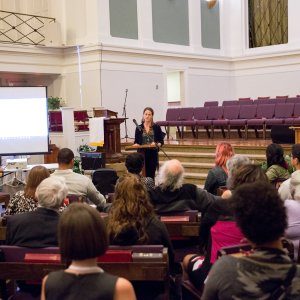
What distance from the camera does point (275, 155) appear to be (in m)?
4.54

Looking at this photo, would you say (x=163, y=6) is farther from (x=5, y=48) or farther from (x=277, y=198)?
(x=277, y=198)

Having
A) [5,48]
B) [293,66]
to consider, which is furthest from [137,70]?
[293,66]

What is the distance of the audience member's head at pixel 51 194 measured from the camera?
2.85 metres

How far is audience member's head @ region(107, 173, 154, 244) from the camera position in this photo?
2.73m

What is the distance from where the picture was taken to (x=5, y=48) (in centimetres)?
1280

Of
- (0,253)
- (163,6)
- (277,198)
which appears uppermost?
(163,6)

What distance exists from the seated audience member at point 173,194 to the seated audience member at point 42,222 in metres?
0.89

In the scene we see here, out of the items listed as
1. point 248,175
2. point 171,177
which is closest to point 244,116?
point 171,177

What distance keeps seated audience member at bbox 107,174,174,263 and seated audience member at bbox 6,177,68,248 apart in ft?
1.05

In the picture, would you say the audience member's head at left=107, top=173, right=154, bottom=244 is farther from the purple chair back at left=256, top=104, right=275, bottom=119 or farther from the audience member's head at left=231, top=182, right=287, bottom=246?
the purple chair back at left=256, top=104, right=275, bottom=119

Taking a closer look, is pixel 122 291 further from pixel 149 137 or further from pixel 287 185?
pixel 149 137

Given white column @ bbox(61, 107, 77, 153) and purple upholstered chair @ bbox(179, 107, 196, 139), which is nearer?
white column @ bbox(61, 107, 77, 153)

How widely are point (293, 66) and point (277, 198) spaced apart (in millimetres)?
15324

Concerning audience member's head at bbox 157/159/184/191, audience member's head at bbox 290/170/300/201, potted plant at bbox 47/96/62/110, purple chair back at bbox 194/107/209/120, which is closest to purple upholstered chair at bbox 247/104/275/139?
purple chair back at bbox 194/107/209/120
